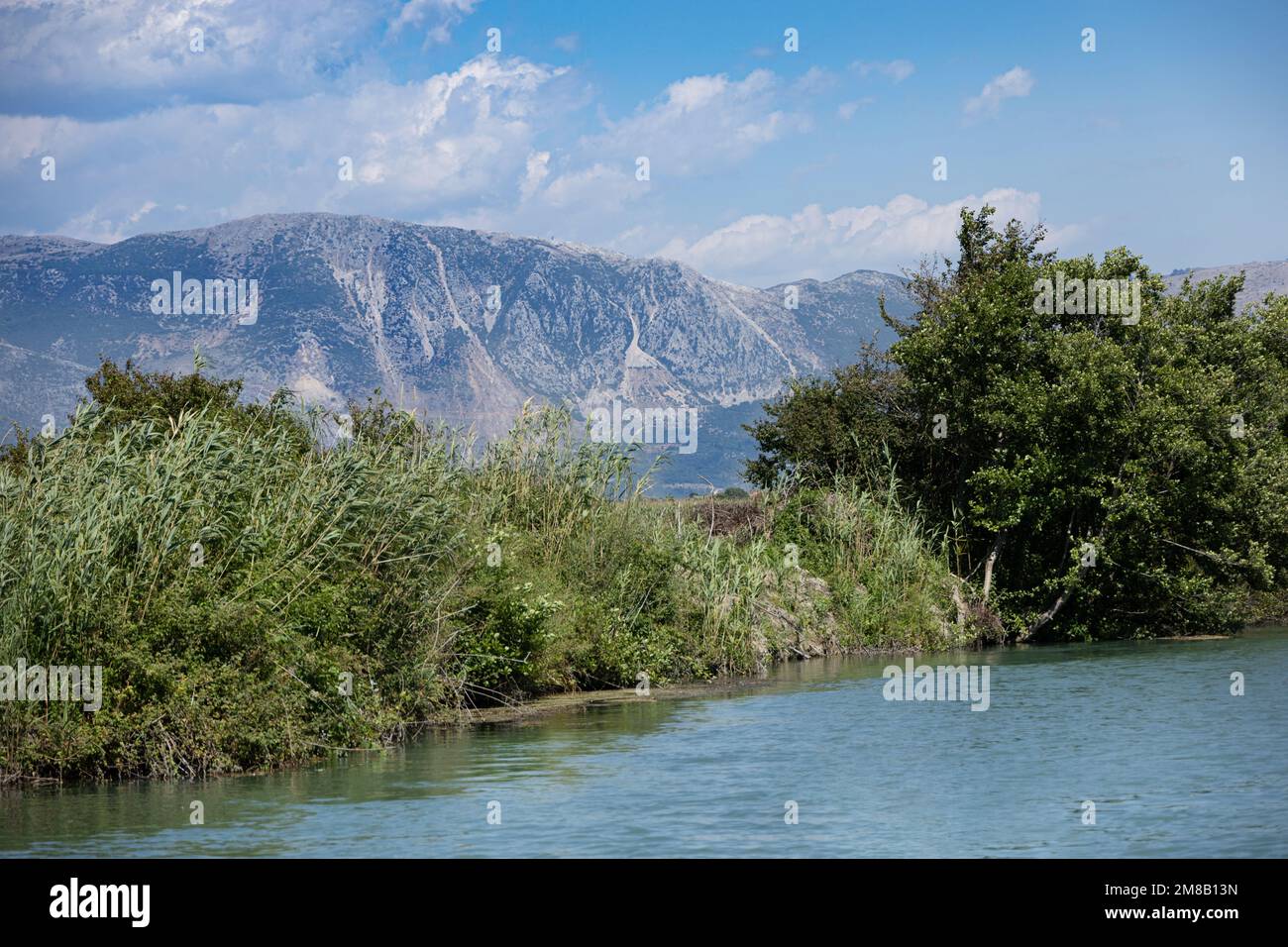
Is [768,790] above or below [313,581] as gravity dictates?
below

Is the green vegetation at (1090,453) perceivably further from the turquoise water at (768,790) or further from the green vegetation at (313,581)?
the turquoise water at (768,790)

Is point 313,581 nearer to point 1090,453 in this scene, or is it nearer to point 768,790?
point 768,790

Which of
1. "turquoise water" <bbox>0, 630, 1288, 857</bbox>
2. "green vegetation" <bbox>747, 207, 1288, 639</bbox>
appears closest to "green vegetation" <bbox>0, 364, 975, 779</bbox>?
"turquoise water" <bbox>0, 630, 1288, 857</bbox>

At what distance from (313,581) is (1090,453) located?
23718 mm

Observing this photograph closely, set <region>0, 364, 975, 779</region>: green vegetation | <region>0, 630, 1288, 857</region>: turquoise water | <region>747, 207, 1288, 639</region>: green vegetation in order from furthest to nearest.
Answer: <region>747, 207, 1288, 639</region>: green vegetation, <region>0, 364, 975, 779</region>: green vegetation, <region>0, 630, 1288, 857</region>: turquoise water

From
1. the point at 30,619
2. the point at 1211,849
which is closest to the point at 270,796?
the point at 30,619

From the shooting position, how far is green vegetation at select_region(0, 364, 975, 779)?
679 inches

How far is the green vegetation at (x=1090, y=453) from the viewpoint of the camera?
3684cm

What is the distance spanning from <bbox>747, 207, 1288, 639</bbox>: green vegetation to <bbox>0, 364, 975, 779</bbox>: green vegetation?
370 inches

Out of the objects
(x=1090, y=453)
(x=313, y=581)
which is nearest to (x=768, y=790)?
(x=313, y=581)

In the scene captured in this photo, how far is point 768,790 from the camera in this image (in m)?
16.8

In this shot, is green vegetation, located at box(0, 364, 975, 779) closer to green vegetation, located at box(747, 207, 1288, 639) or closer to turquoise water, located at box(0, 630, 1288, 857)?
turquoise water, located at box(0, 630, 1288, 857)
